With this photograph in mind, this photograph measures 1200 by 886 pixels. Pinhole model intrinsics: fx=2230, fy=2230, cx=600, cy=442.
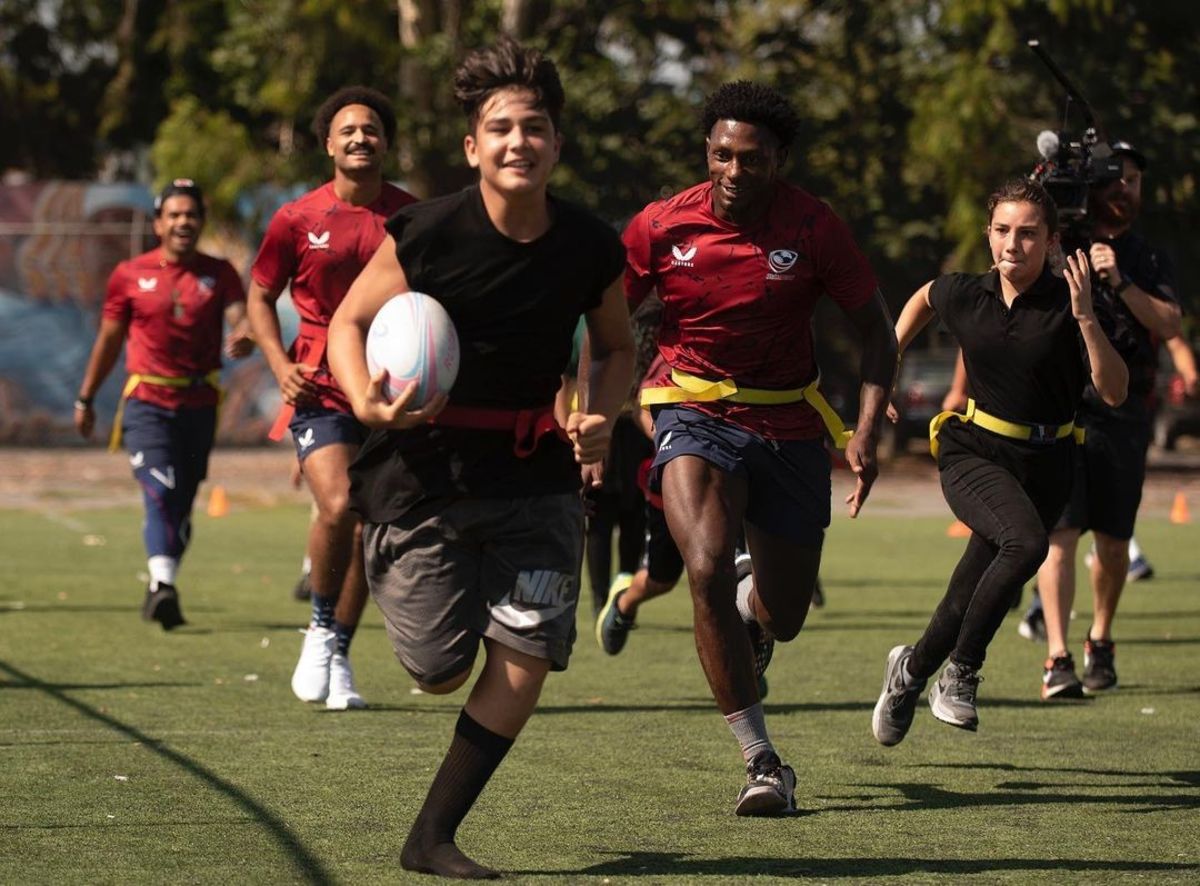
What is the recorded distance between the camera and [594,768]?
722cm

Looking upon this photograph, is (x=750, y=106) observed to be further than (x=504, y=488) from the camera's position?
Yes

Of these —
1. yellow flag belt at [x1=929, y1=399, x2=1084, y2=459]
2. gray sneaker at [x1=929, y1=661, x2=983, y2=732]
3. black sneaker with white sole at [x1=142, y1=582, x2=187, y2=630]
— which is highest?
yellow flag belt at [x1=929, y1=399, x2=1084, y2=459]

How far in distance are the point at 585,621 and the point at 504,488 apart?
23.5 feet

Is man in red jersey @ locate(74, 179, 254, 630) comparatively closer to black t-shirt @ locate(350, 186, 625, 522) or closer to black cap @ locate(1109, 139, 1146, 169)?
black cap @ locate(1109, 139, 1146, 169)

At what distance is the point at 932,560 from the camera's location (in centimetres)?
1688

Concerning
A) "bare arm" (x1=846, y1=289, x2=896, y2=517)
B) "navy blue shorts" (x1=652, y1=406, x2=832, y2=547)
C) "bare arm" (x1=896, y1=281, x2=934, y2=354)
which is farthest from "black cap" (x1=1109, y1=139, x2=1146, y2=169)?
"navy blue shorts" (x1=652, y1=406, x2=832, y2=547)

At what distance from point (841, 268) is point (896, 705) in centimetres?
145

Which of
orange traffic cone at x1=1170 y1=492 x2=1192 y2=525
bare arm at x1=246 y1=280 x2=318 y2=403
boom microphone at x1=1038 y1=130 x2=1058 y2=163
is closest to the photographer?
bare arm at x1=246 y1=280 x2=318 y2=403

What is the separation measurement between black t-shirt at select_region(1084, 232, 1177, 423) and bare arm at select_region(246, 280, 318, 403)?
3.03m

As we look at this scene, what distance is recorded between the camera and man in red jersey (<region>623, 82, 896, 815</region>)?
22.4ft

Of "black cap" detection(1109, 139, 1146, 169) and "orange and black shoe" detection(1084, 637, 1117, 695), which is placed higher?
"black cap" detection(1109, 139, 1146, 169)

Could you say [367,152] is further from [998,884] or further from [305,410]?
[998,884]

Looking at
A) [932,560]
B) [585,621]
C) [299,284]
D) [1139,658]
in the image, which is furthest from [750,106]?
[932,560]

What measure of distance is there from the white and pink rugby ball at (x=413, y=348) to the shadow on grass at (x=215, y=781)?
1.24m
